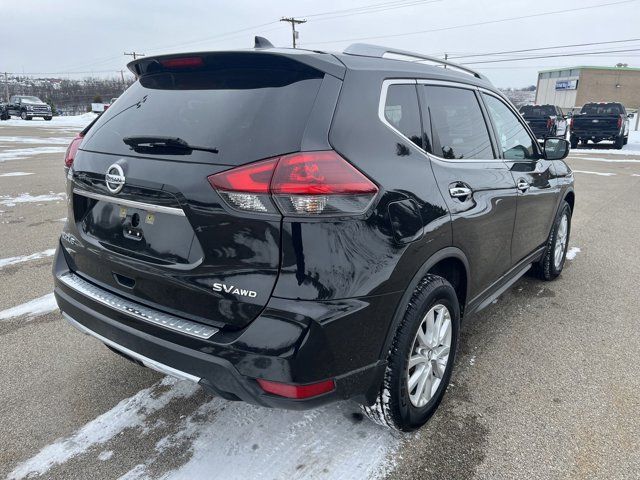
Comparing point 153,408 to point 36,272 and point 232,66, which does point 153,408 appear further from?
point 36,272

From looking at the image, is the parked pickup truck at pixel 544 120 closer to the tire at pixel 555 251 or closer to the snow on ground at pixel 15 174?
the tire at pixel 555 251

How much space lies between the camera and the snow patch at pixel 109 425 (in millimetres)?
2242

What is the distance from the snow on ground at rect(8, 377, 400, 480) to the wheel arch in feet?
1.93

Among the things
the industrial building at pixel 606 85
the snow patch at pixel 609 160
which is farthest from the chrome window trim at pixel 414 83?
the industrial building at pixel 606 85

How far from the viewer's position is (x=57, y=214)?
6781 millimetres

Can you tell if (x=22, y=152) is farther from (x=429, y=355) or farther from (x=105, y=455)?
(x=429, y=355)

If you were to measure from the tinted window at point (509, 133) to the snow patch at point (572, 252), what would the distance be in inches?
86.9

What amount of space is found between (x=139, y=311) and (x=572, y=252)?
5.17 m

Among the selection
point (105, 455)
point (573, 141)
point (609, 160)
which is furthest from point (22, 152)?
point (573, 141)

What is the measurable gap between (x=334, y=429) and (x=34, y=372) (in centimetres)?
187

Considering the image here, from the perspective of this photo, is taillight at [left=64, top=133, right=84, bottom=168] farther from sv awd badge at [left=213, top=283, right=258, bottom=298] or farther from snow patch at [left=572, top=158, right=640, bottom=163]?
snow patch at [left=572, top=158, right=640, bottom=163]

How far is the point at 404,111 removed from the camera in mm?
2309

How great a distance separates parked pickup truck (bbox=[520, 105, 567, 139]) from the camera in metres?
20.7

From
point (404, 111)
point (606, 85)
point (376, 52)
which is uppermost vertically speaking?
point (606, 85)
